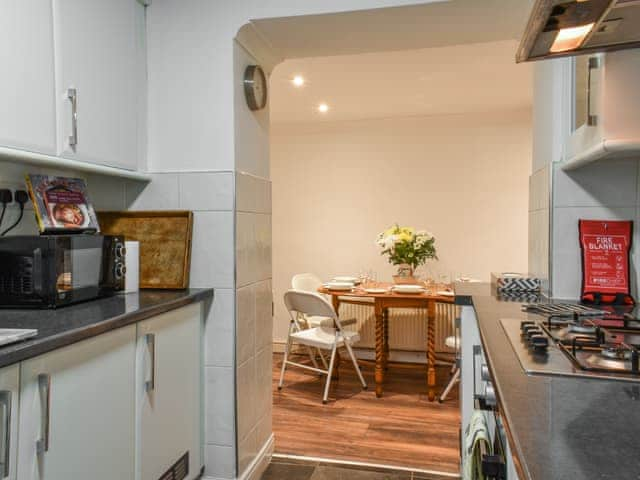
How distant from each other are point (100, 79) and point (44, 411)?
124 cm

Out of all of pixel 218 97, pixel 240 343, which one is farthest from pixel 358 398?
pixel 218 97

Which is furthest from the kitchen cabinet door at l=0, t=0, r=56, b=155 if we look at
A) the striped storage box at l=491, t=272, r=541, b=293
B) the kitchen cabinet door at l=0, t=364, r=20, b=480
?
the striped storage box at l=491, t=272, r=541, b=293

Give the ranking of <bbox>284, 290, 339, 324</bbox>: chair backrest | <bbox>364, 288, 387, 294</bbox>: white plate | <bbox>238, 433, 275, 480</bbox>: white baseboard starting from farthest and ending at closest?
<bbox>364, 288, 387, 294</bbox>: white plate < <bbox>284, 290, 339, 324</bbox>: chair backrest < <bbox>238, 433, 275, 480</bbox>: white baseboard

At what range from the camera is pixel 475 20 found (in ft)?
6.52

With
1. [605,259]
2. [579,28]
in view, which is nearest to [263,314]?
[605,259]

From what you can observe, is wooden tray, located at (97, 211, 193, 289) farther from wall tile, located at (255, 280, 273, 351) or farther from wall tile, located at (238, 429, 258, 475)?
wall tile, located at (238, 429, 258, 475)

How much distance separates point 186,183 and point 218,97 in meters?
0.40

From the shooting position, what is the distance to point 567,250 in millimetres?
1969

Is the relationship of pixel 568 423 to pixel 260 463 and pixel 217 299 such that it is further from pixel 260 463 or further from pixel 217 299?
pixel 260 463

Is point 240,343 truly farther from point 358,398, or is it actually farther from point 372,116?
point 372,116

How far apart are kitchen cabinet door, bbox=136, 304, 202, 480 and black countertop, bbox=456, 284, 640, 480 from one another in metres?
1.12

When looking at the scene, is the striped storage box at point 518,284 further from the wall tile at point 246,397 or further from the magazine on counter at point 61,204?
the magazine on counter at point 61,204

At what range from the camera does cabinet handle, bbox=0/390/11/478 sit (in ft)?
3.28

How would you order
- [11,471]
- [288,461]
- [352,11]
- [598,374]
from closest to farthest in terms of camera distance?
[598,374], [11,471], [352,11], [288,461]
